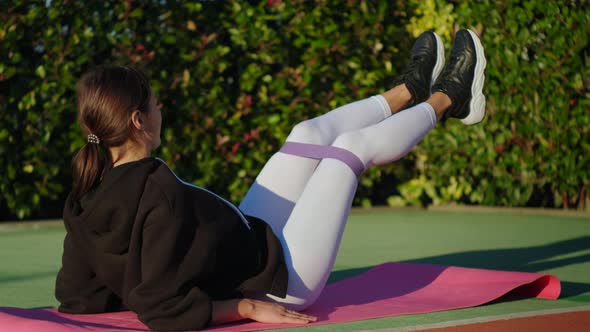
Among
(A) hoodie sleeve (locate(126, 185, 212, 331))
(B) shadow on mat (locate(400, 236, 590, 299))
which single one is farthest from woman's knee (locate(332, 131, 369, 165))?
(B) shadow on mat (locate(400, 236, 590, 299))

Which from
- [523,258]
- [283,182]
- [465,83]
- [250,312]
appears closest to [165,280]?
[250,312]

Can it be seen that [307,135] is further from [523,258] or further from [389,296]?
[523,258]

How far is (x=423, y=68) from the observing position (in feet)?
15.3

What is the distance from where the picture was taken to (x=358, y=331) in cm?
320

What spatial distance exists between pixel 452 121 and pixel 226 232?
5625 mm

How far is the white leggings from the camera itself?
3.49 meters

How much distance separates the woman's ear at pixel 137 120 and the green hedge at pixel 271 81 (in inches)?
167

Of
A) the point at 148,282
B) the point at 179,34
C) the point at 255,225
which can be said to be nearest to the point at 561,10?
the point at 179,34

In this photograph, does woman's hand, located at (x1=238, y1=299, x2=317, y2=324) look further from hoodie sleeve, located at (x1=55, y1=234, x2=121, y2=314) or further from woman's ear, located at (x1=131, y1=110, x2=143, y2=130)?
woman's ear, located at (x1=131, y1=110, x2=143, y2=130)

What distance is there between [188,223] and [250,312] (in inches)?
15.7

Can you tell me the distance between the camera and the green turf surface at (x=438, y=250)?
4.05 meters

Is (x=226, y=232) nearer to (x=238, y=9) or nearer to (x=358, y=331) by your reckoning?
(x=358, y=331)

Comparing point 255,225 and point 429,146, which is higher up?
point 255,225

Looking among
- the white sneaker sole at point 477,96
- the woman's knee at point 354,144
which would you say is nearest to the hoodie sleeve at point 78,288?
the woman's knee at point 354,144
